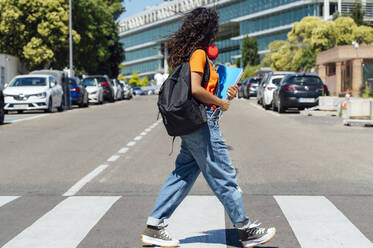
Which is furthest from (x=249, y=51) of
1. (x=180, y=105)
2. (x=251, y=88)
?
(x=180, y=105)

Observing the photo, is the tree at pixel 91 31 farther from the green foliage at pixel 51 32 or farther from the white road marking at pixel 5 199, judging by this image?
the white road marking at pixel 5 199

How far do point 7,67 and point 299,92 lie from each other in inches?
1106

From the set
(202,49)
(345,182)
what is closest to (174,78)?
(202,49)

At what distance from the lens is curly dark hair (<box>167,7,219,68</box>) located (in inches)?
211

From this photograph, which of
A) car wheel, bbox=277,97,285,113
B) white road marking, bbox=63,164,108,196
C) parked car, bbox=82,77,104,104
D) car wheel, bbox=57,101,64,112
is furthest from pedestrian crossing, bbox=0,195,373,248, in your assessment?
parked car, bbox=82,77,104,104

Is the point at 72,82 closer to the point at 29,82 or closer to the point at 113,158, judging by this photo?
the point at 29,82

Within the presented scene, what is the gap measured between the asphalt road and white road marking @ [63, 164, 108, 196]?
13mm

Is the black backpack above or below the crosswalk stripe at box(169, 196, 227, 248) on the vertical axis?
above

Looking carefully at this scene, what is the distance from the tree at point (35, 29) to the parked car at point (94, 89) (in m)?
8.72

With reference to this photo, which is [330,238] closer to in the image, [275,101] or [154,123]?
[154,123]

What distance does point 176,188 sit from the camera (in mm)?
5473

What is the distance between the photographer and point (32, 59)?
5122cm

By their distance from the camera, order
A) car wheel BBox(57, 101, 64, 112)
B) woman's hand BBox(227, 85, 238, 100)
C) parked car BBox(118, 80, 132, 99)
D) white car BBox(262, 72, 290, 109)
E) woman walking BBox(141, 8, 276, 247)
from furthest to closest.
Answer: parked car BBox(118, 80, 132, 99) < white car BBox(262, 72, 290, 109) < car wheel BBox(57, 101, 64, 112) < woman's hand BBox(227, 85, 238, 100) < woman walking BBox(141, 8, 276, 247)

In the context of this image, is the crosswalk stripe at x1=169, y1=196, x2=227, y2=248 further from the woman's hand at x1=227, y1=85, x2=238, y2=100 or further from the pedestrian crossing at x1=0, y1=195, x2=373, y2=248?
the woman's hand at x1=227, y1=85, x2=238, y2=100
